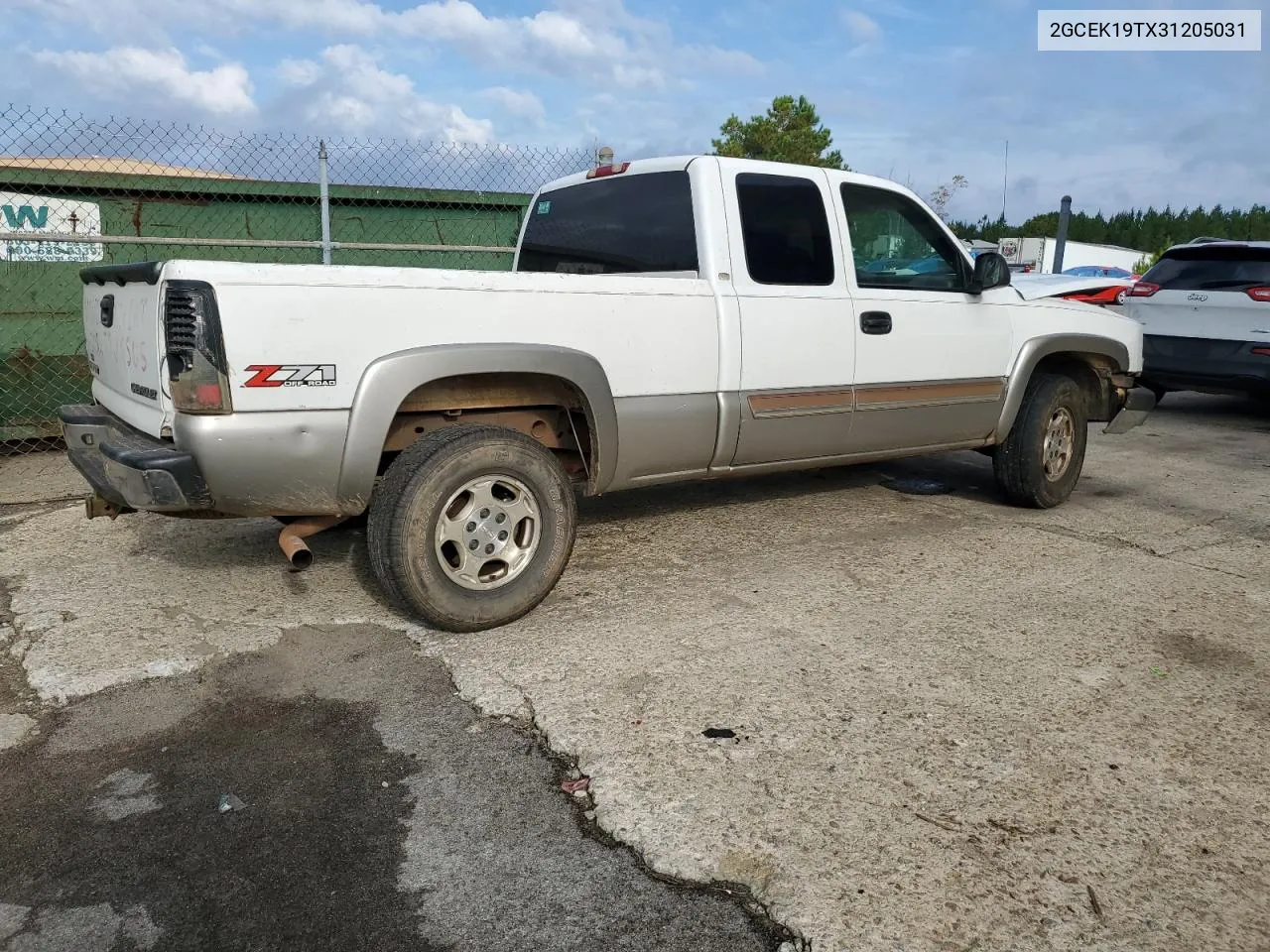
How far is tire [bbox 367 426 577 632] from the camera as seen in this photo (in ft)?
11.9

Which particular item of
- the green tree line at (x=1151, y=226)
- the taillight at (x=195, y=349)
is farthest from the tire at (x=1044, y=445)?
the green tree line at (x=1151, y=226)

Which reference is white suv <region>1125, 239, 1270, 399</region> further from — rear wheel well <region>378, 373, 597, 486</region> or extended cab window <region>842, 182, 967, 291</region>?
rear wheel well <region>378, 373, 597, 486</region>

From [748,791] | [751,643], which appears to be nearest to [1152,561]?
[751,643]

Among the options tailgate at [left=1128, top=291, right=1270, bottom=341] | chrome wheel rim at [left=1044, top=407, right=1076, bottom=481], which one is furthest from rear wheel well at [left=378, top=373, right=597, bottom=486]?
tailgate at [left=1128, top=291, right=1270, bottom=341]

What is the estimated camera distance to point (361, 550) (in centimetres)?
489

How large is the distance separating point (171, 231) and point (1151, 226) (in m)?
77.4

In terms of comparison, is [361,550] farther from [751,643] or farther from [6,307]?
[6,307]

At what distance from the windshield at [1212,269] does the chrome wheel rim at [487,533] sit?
7895 mm

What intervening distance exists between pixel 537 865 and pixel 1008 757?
1.44 metres

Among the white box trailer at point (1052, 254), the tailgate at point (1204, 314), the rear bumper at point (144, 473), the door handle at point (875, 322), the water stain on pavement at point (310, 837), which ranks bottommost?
the water stain on pavement at point (310, 837)

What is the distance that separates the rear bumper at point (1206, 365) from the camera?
8820 mm

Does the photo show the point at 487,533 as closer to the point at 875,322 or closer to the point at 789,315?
the point at 789,315

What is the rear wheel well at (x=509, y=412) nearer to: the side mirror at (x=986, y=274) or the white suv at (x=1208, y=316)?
the side mirror at (x=986, y=274)

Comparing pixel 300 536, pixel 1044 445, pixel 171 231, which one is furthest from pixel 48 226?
pixel 1044 445
